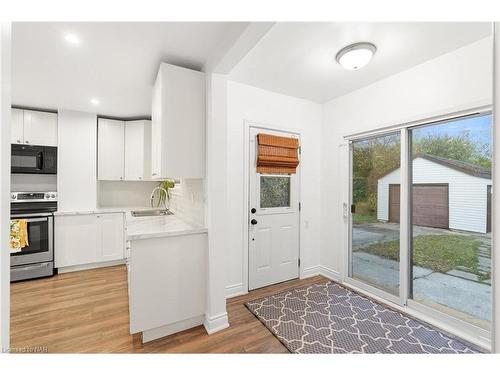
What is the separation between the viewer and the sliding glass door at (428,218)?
2008 millimetres

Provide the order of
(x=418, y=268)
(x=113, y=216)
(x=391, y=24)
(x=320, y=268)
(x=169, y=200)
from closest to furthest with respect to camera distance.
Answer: (x=391, y=24) → (x=418, y=268) → (x=320, y=268) → (x=113, y=216) → (x=169, y=200)

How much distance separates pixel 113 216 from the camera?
12.0 ft

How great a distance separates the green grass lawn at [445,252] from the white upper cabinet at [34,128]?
5.00 metres

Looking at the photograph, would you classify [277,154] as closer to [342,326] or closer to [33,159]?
[342,326]

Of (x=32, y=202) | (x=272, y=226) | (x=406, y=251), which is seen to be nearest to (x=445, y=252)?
(x=406, y=251)

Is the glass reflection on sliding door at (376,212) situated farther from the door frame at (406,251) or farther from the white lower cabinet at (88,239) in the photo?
the white lower cabinet at (88,239)

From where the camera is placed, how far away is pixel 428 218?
234cm

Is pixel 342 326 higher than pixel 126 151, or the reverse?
pixel 126 151

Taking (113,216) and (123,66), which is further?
(113,216)

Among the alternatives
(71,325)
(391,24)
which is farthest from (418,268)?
(71,325)

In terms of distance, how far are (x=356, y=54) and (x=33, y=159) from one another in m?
4.35

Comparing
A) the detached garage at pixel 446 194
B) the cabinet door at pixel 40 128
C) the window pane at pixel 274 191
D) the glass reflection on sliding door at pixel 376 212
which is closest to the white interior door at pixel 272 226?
the window pane at pixel 274 191

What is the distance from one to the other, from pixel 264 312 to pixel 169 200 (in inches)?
100
